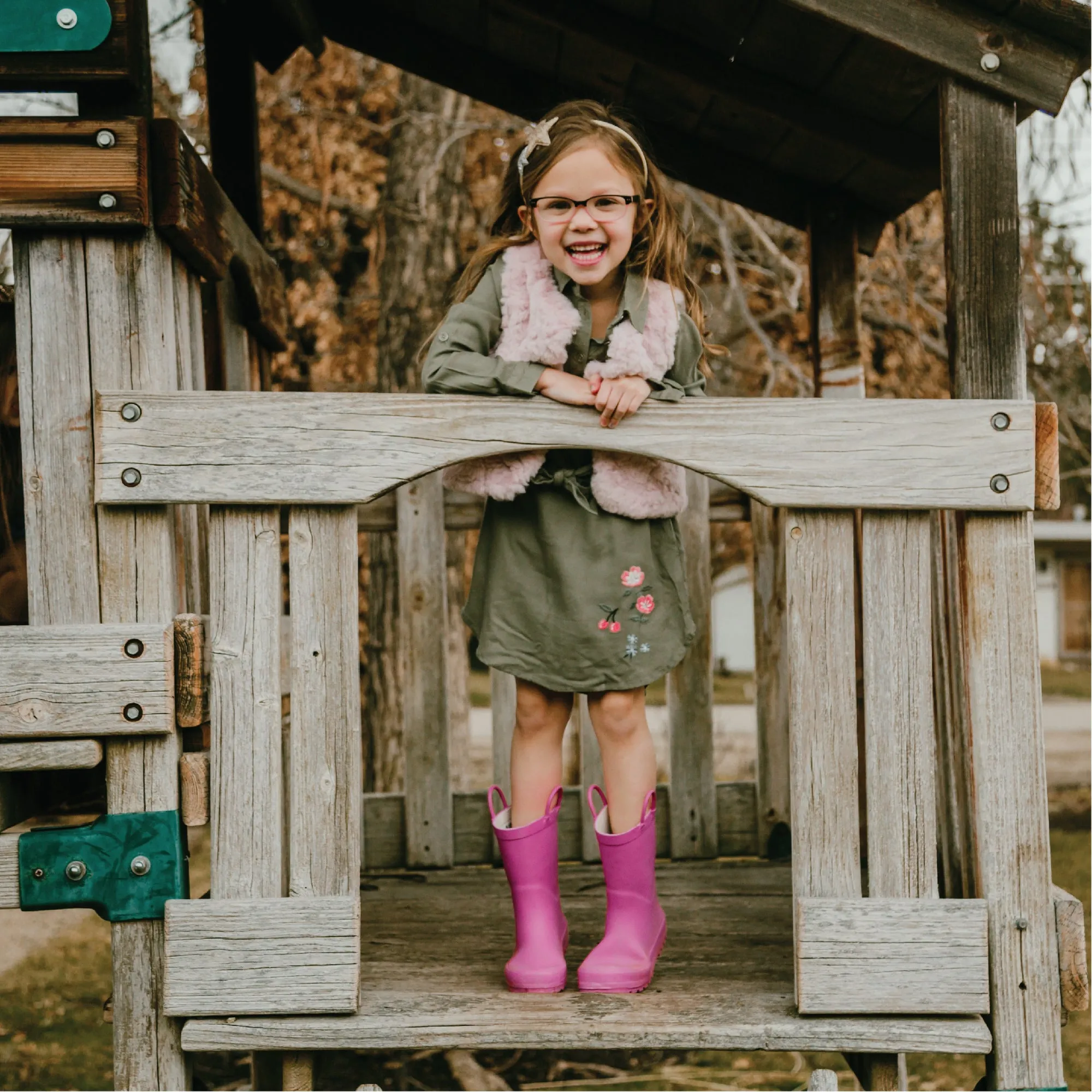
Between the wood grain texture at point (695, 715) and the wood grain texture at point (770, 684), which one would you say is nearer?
the wood grain texture at point (695, 715)

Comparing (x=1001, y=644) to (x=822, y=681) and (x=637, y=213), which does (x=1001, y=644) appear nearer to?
(x=822, y=681)

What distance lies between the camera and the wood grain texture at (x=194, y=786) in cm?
243

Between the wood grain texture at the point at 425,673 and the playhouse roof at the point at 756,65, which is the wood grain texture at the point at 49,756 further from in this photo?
the playhouse roof at the point at 756,65

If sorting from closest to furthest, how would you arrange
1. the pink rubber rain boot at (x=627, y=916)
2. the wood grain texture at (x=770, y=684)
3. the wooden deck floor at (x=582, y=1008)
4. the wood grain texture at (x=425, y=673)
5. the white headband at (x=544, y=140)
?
the wooden deck floor at (x=582, y=1008)
the pink rubber rain boot at (x=627, y=916)
the white headband at (x=544, y=140)
the wood grain texture at (x=425, y=673)
the wood grain texture at (x=770, y=684)

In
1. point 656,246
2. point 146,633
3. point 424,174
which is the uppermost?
point 424,174

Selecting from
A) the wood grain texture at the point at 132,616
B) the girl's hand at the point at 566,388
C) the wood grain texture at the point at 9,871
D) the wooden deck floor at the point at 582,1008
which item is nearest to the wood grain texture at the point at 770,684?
the wooden deck floor at the point at 582,1008

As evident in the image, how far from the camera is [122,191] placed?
2.39 metres

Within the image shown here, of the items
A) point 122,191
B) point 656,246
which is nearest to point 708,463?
point 656,246

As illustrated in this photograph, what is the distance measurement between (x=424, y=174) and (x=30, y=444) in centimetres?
437

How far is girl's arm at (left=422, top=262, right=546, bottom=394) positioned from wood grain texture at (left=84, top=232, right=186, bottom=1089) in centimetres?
63

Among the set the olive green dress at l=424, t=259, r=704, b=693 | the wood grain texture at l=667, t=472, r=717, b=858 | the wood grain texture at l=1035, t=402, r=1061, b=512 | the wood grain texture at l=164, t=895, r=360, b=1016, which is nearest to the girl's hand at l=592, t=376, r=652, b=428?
the olive green dress at l=424, t=259, r=704, b=693

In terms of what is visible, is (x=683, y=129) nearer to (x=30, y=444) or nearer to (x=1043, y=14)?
(x=1043, y=14)

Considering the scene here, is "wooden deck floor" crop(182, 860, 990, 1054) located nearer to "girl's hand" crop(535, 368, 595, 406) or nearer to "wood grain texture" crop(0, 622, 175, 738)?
"wood grain texture" crop(0, 622, 175, 738)

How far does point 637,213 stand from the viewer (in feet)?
8.77
